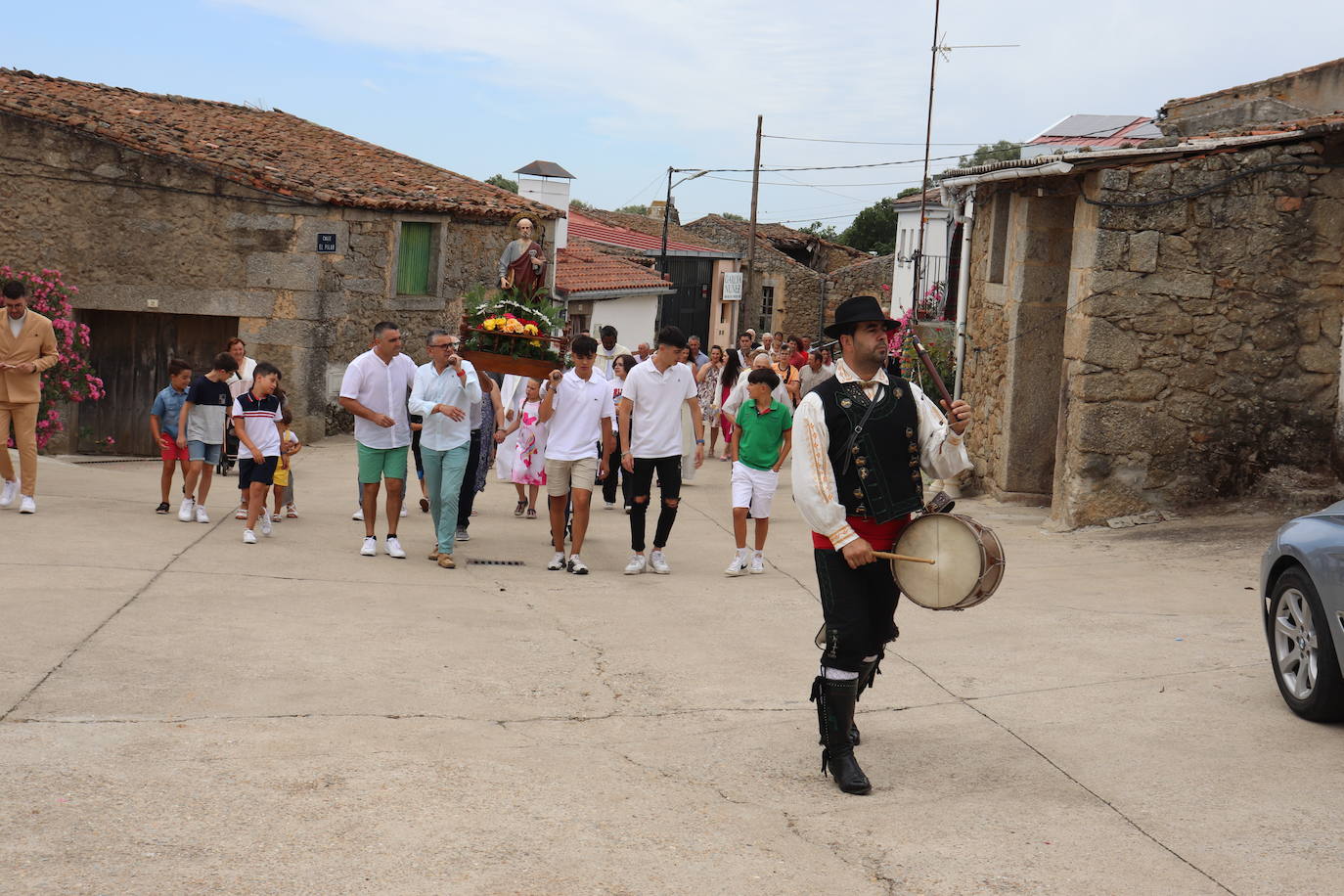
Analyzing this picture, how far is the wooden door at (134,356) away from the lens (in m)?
18.2

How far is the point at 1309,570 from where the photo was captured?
582cm

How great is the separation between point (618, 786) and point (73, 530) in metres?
6.91

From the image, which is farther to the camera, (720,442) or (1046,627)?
(720,442)

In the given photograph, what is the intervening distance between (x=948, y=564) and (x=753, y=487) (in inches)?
202

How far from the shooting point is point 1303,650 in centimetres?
591

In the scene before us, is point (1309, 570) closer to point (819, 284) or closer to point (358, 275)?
point (358, 275)

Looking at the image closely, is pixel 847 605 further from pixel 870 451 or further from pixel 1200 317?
pixel 1200 317

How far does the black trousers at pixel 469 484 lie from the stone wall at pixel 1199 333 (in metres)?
5.14

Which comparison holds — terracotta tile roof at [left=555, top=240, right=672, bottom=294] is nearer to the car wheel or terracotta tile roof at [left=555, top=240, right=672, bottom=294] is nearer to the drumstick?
the car wheel

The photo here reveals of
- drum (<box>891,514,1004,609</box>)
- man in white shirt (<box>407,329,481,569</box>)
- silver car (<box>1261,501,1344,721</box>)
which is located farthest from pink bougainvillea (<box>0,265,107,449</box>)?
silver car (<box>1261,501,1344,721</box>)

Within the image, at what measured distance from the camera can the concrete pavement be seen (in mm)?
4234

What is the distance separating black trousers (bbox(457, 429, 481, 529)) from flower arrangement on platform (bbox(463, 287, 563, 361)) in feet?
3.79

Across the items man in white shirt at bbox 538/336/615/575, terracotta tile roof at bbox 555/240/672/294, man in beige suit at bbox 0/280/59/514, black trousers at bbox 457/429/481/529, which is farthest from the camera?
terracotta tile roof at bbox 555/240/672/294

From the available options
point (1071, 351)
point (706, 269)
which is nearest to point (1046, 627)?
point (1071, 351)
